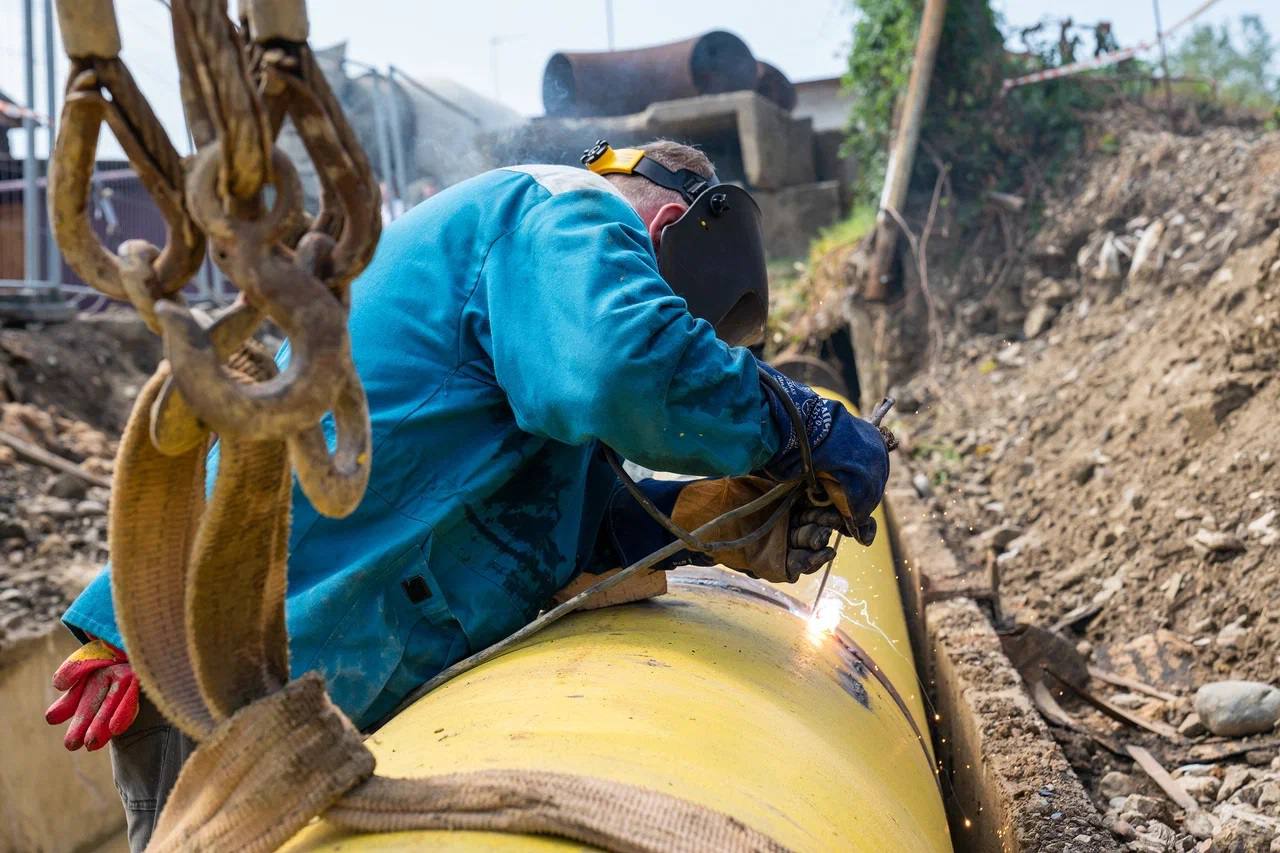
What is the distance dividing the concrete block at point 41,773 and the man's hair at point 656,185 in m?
3.48

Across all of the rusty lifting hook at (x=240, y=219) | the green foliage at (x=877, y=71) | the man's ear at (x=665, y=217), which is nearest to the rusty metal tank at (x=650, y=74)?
the green foliage at (x=877, y=71)

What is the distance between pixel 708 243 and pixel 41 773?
3773mm

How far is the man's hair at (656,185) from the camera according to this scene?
269 centimetres

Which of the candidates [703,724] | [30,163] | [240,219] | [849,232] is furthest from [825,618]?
[849,232]

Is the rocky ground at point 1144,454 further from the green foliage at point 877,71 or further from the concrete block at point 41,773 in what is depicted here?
the concrete block at point 41,773

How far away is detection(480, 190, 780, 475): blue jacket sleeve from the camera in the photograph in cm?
199

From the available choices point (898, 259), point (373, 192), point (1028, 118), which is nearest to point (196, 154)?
point (373, 192)

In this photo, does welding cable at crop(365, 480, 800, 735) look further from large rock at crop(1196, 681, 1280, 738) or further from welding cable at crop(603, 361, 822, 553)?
large rock at crop(1196, 681, 1280, 738)

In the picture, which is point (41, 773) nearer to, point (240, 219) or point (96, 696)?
point (96, 696)

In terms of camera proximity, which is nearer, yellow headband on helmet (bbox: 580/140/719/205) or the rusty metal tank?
yellow headband on helmet (bbox: 580/140/719/205)

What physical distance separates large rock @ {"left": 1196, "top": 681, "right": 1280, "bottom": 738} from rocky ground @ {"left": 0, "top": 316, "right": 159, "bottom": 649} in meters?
4.23

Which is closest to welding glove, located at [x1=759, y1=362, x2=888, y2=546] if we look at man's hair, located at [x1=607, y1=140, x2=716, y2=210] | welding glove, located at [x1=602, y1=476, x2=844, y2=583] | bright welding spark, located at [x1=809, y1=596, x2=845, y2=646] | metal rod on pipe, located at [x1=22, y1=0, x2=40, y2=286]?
welding glove, located at [x1=602, y1=476, x2=844, y2=583]

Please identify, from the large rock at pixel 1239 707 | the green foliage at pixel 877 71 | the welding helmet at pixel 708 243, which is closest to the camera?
the welding helmet at pixel 708 243

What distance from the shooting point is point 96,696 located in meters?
2.11
